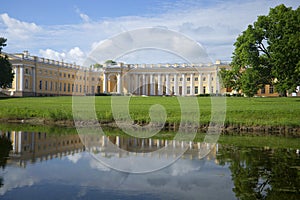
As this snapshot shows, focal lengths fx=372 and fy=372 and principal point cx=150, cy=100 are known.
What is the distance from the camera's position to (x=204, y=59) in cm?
1889

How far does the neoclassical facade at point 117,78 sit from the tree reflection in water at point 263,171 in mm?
61608

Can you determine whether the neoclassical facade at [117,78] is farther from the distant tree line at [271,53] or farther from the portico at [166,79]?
the distant tree line at [271,53]

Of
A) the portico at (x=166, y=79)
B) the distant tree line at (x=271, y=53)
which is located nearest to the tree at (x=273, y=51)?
the distant tree line at (x=271, y=53)

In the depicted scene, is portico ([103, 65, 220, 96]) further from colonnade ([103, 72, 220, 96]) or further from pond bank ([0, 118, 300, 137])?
pond bank ([0, 118, 300, 137])

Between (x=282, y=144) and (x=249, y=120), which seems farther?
(x=249, y=120)

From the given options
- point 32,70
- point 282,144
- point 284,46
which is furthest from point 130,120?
point 32,70

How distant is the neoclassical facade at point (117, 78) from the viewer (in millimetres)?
76375

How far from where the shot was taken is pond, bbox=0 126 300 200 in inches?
345

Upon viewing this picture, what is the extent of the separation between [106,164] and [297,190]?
238 inches

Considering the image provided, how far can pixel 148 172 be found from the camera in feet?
37.0

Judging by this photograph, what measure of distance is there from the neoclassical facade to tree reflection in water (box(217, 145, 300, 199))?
6161cm

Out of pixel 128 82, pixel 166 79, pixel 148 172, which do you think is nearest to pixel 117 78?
pixel 128 82

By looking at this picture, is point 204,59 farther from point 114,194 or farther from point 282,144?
point 114,194

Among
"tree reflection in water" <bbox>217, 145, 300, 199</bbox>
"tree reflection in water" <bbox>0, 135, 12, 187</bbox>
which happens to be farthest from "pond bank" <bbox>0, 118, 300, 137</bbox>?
"tree reflection in water" <bbox>0, 135, 12, 187</bbox>
